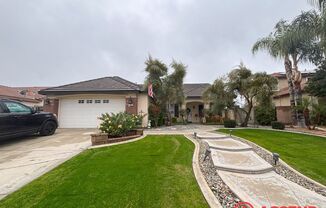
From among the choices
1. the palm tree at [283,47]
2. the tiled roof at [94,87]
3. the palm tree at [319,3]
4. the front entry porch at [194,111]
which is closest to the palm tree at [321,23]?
the palm tree at [319,3]

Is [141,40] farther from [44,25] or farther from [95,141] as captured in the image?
[95,141]

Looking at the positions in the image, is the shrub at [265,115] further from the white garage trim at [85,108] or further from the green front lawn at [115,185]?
the green front lawn at [115,185]

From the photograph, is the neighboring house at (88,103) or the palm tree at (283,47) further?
the neighboring house at (88,103)

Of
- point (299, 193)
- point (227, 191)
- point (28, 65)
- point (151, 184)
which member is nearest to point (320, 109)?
point (299, 193)

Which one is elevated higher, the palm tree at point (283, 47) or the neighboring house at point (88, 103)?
the palm tree at point (283, 47)

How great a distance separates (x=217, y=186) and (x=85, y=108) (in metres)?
12.3

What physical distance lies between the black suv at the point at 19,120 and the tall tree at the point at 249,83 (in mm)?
12782

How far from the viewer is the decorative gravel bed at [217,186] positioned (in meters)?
2.82

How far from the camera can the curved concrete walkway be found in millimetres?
2830

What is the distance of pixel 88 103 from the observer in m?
13.2

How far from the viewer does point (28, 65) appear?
663 inches

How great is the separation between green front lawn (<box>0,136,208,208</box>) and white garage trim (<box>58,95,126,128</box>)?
28.2 ft

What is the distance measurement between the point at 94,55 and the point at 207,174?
1557cm

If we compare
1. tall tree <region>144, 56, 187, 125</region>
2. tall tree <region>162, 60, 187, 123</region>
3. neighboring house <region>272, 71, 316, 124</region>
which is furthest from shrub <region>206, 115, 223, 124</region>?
tall tree <region>162, 60, 187, 123</region>
